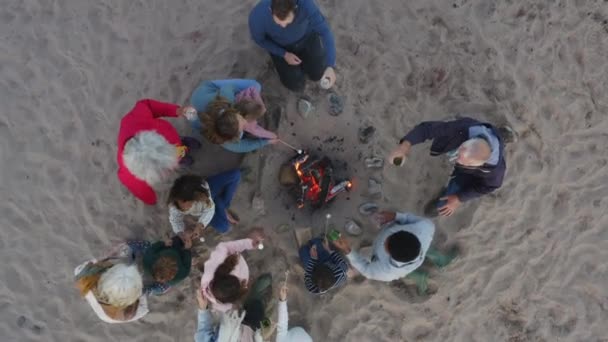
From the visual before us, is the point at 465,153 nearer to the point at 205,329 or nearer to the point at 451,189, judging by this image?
the point at 451,189

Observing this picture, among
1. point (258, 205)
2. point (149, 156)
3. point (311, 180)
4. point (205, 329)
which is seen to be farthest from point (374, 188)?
point (149, 156)

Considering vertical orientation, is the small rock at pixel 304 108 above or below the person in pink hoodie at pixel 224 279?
above

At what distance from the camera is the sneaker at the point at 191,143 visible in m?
5.00

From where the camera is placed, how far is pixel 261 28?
4527 mm

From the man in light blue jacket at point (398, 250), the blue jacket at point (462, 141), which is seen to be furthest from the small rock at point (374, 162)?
the blue jacket at point (462, 141)

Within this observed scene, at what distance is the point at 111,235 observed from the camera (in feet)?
17.2

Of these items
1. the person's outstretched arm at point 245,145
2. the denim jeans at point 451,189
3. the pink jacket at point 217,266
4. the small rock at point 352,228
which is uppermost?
the person's outstretched arm at point 245,145

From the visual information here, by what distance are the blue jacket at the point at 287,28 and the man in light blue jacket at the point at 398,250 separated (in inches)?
76.2

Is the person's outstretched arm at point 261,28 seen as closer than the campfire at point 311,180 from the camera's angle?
Yes

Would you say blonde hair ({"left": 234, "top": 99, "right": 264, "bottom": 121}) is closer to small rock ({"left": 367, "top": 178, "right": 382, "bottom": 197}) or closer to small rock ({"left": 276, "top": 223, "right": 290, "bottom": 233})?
small rock ({"left": 276, "top": 223, "right": 290, "bottom": 233})

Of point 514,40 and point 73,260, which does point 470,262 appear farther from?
point 73,260

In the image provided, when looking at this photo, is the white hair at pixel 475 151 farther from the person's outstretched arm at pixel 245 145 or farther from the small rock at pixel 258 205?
the small rock at pixel 258 205

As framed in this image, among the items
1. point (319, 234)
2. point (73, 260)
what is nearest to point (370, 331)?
point (319, 234)

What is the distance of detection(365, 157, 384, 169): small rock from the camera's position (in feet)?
16.9
